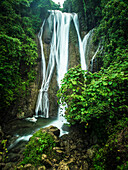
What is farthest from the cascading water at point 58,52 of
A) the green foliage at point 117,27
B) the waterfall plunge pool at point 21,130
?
the green foliage at point 117,27

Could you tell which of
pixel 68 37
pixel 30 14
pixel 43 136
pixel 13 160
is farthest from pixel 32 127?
pixel 30 14

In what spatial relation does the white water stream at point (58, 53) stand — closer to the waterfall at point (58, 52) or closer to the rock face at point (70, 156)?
the waterfall at point (58, 52)

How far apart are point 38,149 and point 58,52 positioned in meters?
10.2

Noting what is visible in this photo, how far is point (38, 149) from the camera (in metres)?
3.09

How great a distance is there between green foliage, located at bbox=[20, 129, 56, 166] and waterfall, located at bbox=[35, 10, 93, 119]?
4.17 meters

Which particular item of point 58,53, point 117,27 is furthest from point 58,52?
point 117,27

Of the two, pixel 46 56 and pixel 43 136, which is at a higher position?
pixel 46 56

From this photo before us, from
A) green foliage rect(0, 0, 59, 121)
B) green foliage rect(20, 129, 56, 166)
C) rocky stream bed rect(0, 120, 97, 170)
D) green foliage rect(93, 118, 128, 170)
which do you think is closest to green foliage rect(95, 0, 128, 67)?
green foliage rect(93, 118, 128, 170)

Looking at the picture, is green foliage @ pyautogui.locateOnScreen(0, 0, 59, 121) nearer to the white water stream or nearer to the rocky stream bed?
the white water stream

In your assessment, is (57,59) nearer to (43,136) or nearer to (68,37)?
(68,37)

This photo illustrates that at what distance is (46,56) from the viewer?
34.8ft

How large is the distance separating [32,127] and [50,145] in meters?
3.29

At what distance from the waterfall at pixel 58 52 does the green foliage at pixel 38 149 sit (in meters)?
4.17

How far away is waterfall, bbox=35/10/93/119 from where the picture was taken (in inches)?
330
